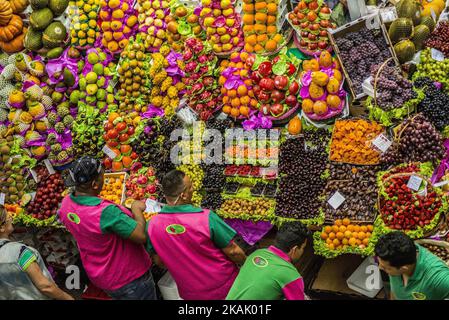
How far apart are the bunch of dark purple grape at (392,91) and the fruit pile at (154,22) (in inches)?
92.0

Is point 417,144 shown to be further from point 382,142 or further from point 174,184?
point 174,184

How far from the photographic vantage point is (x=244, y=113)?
15.4 feet

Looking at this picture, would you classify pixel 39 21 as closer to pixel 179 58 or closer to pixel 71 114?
pixel 71 114

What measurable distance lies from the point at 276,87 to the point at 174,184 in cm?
175

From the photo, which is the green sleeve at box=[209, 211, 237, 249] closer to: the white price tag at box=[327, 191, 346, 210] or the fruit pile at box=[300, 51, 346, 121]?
the white price tag at box=[327, 191, 346, 210]

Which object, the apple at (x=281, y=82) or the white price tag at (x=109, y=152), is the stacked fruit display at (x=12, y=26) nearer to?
the white price tag at (x=109, y=152)

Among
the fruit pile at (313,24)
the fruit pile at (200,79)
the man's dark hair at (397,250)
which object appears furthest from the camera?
the fruit pile at (200,79)

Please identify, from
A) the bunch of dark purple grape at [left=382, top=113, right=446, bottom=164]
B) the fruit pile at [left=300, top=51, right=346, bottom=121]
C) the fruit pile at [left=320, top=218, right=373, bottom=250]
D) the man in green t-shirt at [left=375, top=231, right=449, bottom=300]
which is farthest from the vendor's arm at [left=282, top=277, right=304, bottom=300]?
the fruit pile at [left=300, top=51, right=346, bottom=121]

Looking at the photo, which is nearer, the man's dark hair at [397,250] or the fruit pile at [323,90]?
the man's dark hair at [397,250]

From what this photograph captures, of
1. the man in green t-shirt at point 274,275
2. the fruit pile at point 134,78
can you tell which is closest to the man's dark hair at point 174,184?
the man in green t-shirt at point 274,275

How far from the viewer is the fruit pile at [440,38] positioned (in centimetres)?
447

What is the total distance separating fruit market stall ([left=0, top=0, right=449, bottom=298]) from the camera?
3.94 metres

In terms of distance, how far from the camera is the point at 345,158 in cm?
414

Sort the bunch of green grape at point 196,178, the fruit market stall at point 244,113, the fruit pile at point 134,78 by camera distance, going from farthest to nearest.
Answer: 1. the fruit pile at point 134,78
2. the bunch of green grape at point 196,178
3. the fruit market stall at point 244,113
